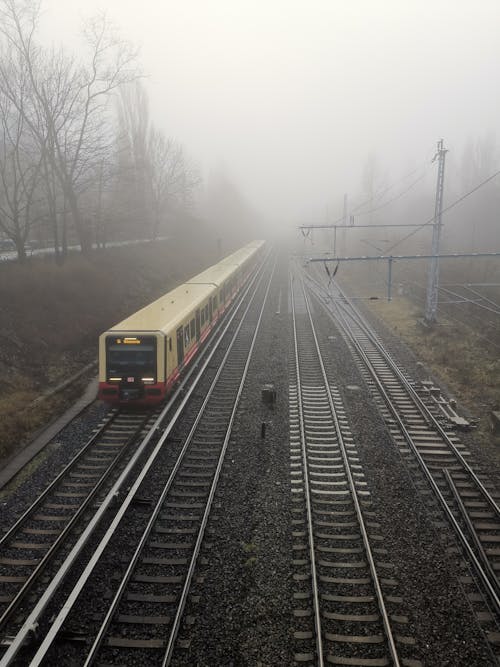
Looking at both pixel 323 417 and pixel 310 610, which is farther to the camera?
pixel 323 417

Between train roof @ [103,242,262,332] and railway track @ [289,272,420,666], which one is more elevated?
train roof @ [103,242,262,332]

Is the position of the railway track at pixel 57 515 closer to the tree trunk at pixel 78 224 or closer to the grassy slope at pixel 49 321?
the grassy slope at pixel 49 321

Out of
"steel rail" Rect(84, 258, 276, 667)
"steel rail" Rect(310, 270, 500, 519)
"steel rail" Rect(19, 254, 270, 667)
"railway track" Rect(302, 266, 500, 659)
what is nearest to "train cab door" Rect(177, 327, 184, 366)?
"steel rail" Rect(19, 254, 270, 667)

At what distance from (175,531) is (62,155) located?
2315cm

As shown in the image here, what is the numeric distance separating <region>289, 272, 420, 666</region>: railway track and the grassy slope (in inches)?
286

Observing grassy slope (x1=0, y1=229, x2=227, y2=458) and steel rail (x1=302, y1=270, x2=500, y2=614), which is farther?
grassy slope (x1=0, y1=229, x2=227, y2=458)

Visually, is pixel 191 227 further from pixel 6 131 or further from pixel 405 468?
pixel 405 468

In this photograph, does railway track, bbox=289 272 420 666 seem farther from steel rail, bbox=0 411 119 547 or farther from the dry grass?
steel rail, bbox=0 411 119 547

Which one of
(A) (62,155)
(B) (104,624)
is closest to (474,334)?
(B) (104,624)

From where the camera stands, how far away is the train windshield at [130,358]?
12.1 m

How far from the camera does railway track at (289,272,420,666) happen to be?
18.7 ft

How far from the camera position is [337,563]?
23.2 feet

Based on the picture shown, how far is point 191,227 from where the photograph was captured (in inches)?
2437

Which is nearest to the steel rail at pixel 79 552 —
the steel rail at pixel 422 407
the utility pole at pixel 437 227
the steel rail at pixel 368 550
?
the steel rail at pixel 368 550
